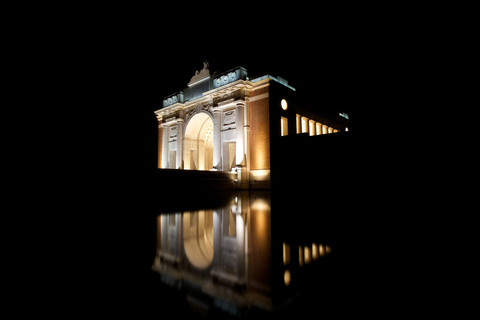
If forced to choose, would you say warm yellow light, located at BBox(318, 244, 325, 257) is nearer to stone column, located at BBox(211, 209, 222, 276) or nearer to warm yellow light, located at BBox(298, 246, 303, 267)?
warm yellow light, located at BBox(298, 246, 303, 267)

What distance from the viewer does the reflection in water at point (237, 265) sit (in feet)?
3.92

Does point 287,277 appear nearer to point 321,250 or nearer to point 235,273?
point 235,273

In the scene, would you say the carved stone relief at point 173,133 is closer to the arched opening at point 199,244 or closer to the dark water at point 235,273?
the arched opening at point 199,244

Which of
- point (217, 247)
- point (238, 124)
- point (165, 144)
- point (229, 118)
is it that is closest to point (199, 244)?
point (217, 247)

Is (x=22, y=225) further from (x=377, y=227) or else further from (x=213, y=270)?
(x=377, y=227)

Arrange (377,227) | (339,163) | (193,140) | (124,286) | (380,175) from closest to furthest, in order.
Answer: (124,286) < (377,227) < (380,175) < (339,163) < (193,140)

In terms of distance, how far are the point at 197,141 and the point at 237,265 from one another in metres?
18.1

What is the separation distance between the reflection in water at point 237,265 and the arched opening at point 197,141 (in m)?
15.5

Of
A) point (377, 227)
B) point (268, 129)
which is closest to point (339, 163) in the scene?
point (268, 129)

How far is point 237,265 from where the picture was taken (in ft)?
5.67

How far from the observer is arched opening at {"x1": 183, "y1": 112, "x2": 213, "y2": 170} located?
18.2 m

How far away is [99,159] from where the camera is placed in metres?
6.21

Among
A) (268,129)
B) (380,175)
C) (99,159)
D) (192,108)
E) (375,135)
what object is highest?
(192,108)

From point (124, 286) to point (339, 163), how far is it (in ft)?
31.9
